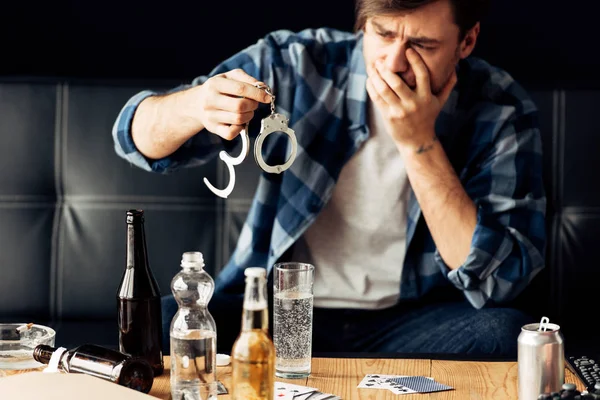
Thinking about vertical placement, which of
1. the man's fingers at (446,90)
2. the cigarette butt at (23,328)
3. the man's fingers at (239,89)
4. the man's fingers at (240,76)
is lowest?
the cigarette butt at (23,328)

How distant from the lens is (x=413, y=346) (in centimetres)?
189

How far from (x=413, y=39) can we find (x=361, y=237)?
47 cm

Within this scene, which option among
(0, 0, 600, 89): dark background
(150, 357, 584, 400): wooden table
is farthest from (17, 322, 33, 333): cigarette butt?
(0, 0, 600, 89): dark background

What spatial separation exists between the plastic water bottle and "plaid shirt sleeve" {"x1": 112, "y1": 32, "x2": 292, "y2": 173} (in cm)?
89

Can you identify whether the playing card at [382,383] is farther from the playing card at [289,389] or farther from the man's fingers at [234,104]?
the man's fingers at [234,104]

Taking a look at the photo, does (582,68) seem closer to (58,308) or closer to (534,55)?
(534,55)

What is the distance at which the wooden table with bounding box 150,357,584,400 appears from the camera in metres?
1.18

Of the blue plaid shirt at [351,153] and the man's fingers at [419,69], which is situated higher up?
the man's fingers at [419,69]

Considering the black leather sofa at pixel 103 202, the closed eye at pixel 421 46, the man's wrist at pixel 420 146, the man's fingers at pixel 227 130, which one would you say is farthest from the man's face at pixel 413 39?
the man's fingers at pixel 227 130

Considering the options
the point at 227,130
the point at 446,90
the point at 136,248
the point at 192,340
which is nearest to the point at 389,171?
the point at 446,90

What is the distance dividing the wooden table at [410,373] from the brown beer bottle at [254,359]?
0.14m

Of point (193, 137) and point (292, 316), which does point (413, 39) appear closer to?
point (193, 137)

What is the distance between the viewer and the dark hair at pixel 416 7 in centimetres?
185

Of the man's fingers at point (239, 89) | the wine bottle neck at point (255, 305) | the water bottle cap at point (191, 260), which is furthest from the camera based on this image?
the man's fingers at point (239, 89)
